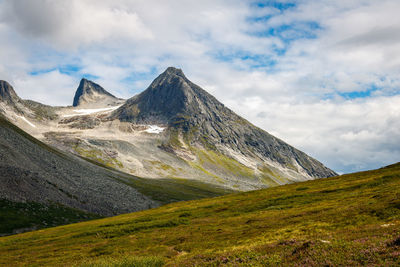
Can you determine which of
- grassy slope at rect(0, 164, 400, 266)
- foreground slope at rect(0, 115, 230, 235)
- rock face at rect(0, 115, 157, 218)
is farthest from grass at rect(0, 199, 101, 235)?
grassy slope at rect(0, 164, 400, 266)

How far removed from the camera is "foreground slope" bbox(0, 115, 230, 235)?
84750 mm

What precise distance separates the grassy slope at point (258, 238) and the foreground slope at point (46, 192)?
28.1 metres

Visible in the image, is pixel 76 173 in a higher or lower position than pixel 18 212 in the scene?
higher

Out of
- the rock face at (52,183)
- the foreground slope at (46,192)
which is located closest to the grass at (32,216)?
the foreground slope at (46,192)

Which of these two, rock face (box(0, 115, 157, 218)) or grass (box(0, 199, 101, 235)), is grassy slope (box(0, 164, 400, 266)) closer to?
grass (box(0, 199, 101, 235))

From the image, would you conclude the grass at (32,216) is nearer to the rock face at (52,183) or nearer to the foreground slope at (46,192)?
the foreground slope at (46,192)

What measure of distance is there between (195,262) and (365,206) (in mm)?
24543

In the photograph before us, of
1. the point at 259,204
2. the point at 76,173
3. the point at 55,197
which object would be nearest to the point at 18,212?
the point at 55,197

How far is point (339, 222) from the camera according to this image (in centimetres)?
3328

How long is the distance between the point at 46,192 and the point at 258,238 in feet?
304

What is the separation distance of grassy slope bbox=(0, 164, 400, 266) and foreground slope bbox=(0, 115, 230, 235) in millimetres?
28053

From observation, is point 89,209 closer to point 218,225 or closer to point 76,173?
point 76,173

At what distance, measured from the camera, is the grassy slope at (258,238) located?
2142cm

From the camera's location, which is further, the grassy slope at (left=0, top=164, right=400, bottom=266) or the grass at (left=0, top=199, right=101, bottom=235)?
the grass at (left=0, top=199, right=101, bottom=235)
